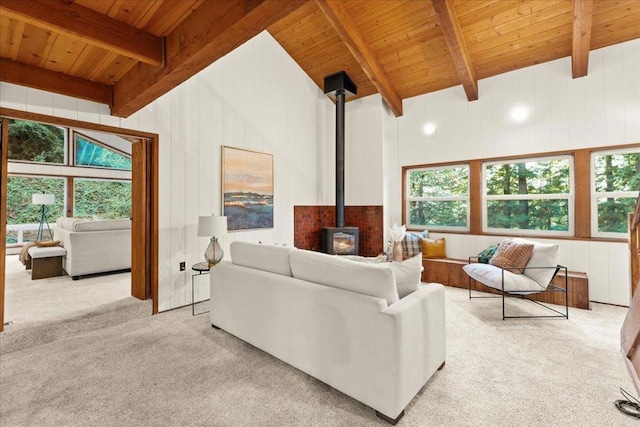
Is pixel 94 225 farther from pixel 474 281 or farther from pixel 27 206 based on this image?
pixel 474 281

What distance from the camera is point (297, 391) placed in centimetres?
193

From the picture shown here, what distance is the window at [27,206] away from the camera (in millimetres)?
6391

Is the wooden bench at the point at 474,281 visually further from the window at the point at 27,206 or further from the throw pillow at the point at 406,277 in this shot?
the window at the point at 27,206

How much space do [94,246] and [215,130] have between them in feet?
8.72

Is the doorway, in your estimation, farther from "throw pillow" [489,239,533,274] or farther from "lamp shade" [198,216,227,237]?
"throw pillow" [489,239,533,274]

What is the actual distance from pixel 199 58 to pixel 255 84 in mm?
2722

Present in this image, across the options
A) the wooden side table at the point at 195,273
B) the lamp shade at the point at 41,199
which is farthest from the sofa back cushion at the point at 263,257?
the lamp shade at the point at 41,199

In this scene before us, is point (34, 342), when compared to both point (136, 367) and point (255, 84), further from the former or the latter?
point (255, 84)

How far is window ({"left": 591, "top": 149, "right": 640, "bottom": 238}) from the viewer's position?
3613 mm

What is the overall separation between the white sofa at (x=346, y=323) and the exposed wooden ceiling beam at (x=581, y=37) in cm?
341

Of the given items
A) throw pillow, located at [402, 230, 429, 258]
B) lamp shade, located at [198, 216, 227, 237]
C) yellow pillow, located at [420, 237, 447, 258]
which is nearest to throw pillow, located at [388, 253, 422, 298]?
lamp shade, located at [198, 216, 227, 237]

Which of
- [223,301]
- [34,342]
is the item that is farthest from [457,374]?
[34,342]

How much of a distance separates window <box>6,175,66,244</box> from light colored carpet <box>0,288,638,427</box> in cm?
564

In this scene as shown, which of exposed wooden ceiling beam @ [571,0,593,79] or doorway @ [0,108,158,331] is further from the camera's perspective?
doorway @ [0,108,158,331]
